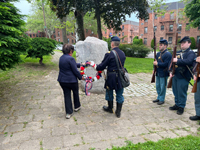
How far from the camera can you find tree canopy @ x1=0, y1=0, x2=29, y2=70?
421 cm

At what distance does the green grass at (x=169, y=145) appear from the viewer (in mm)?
2799

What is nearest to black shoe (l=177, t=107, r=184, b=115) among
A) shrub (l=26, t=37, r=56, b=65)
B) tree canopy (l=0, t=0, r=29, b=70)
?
tree canopy (l=0, t=0, r=29, b=70)

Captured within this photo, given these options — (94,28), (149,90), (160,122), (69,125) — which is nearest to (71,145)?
(69,125)

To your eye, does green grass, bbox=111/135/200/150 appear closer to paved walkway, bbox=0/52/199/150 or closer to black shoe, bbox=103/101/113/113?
paved walkway, bbox=0/52/199/150

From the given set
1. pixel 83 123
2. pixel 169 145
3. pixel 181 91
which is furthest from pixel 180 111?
pixel 83 123

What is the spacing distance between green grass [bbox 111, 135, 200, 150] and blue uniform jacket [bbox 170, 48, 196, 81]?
1694 millimetres

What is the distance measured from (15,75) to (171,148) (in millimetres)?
8112

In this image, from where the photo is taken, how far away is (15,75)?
26.9 ft

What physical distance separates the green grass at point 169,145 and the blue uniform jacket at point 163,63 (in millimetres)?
2202

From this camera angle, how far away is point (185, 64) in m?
3.92

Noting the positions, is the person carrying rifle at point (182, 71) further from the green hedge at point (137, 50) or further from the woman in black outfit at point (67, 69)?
the green hedge at point (137, 50)

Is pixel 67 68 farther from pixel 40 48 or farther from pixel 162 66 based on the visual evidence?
pixel 40 48

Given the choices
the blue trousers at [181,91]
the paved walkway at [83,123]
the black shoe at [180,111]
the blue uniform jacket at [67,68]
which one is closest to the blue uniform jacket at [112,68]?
the blue uniform jacket at [67,68]

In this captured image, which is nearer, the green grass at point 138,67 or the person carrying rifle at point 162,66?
the person carrying rifle at point 162,66
